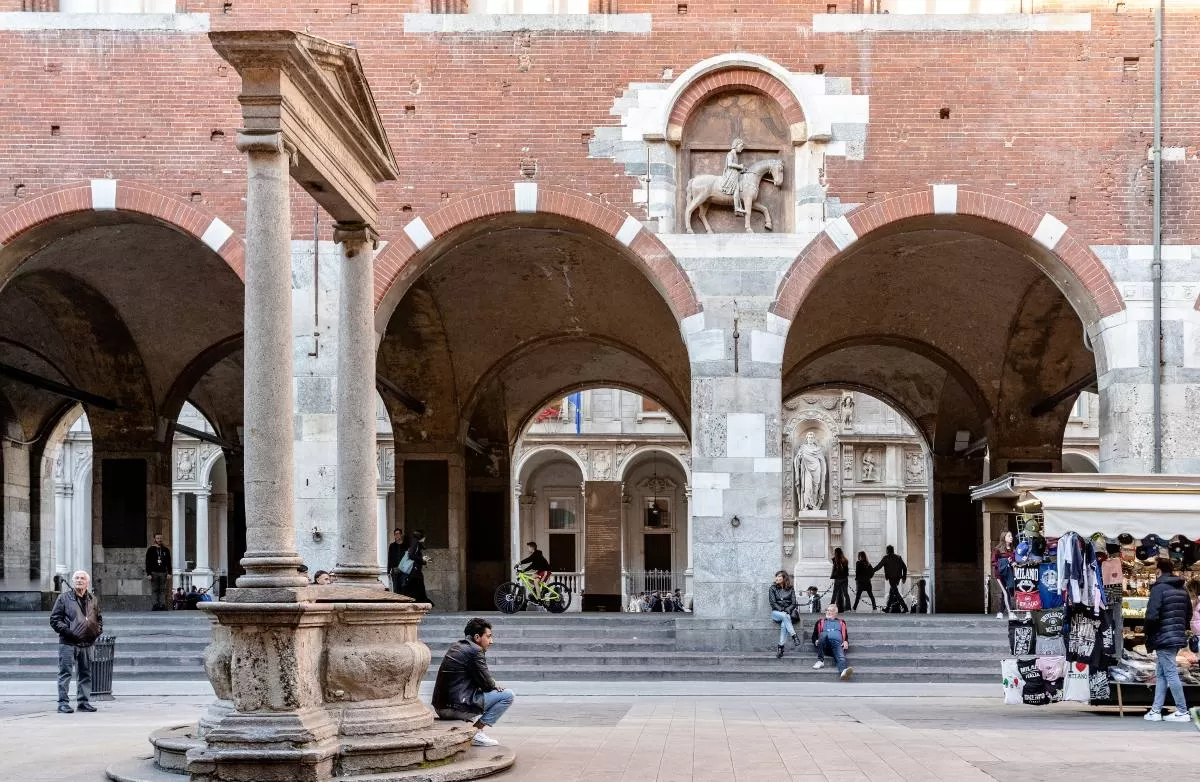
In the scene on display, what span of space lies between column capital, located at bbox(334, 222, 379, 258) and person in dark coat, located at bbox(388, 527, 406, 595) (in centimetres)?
1087

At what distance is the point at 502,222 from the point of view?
62.8ft

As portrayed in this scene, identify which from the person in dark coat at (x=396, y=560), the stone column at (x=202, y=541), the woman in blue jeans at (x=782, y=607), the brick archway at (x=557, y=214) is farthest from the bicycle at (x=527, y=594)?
the stone column at (x=202, y=541)

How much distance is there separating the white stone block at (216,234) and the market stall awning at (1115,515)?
33.7 ft

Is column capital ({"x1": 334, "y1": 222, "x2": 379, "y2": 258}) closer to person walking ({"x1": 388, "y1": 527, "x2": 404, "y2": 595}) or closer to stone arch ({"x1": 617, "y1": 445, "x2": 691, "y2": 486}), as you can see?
person walking ({"x1": 388, "y1": 527, "x2": 404, "y2": 595})

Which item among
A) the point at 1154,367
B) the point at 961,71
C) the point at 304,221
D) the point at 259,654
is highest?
the point at 961,71

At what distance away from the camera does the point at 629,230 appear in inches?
738

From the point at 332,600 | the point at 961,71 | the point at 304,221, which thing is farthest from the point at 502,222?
the point at 332,600

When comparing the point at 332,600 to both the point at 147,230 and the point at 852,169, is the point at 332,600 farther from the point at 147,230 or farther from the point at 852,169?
the point at 147,230

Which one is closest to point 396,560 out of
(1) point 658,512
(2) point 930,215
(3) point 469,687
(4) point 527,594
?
(4) point 527,594

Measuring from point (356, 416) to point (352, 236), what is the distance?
1439 millimetres

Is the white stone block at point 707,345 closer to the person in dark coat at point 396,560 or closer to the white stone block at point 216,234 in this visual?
the white stone block at point 216,234

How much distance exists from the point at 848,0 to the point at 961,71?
168cm

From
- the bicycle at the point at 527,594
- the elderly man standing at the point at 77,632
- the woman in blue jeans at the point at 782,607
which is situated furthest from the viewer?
the bicycle at the point at 527,594

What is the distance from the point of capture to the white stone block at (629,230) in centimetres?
1870
